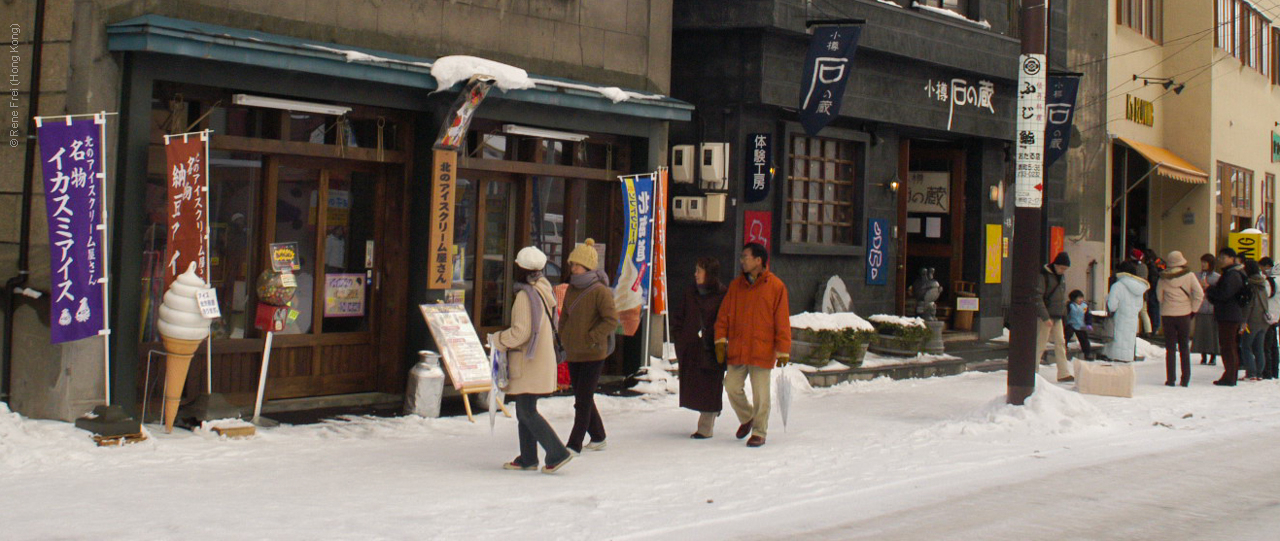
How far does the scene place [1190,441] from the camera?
1134 centimetres

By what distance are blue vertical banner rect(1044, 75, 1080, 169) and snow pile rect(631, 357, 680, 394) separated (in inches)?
381

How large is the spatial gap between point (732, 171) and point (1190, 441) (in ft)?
22.6

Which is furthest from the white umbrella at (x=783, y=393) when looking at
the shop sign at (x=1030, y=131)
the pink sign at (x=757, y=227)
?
the pink sign at (x=757, y=227)

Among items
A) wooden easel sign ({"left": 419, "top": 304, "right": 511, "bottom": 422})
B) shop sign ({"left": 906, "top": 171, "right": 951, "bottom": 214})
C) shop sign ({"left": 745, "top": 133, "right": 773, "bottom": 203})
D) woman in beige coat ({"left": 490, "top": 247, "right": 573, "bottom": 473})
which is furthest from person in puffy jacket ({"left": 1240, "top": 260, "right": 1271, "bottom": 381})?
woman in beige coat ({"left": 490, "top": 247, "right": 573, "bottom": 473})

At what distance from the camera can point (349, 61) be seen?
35.8ft

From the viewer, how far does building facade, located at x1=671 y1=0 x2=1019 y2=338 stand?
643 inches

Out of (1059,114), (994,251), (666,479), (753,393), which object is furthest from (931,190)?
(666,479)

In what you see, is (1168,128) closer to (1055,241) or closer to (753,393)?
(1055,241)

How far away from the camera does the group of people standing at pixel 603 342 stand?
29.3 ft

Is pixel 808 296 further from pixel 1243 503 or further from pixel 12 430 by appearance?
pixel 12 430

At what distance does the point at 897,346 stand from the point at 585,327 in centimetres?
839

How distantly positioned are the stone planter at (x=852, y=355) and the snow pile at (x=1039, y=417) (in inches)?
129

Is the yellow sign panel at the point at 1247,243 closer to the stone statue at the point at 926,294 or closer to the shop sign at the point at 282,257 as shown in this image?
the stone statue at the point at 926,294

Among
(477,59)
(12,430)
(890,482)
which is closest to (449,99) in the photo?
(477,59)
